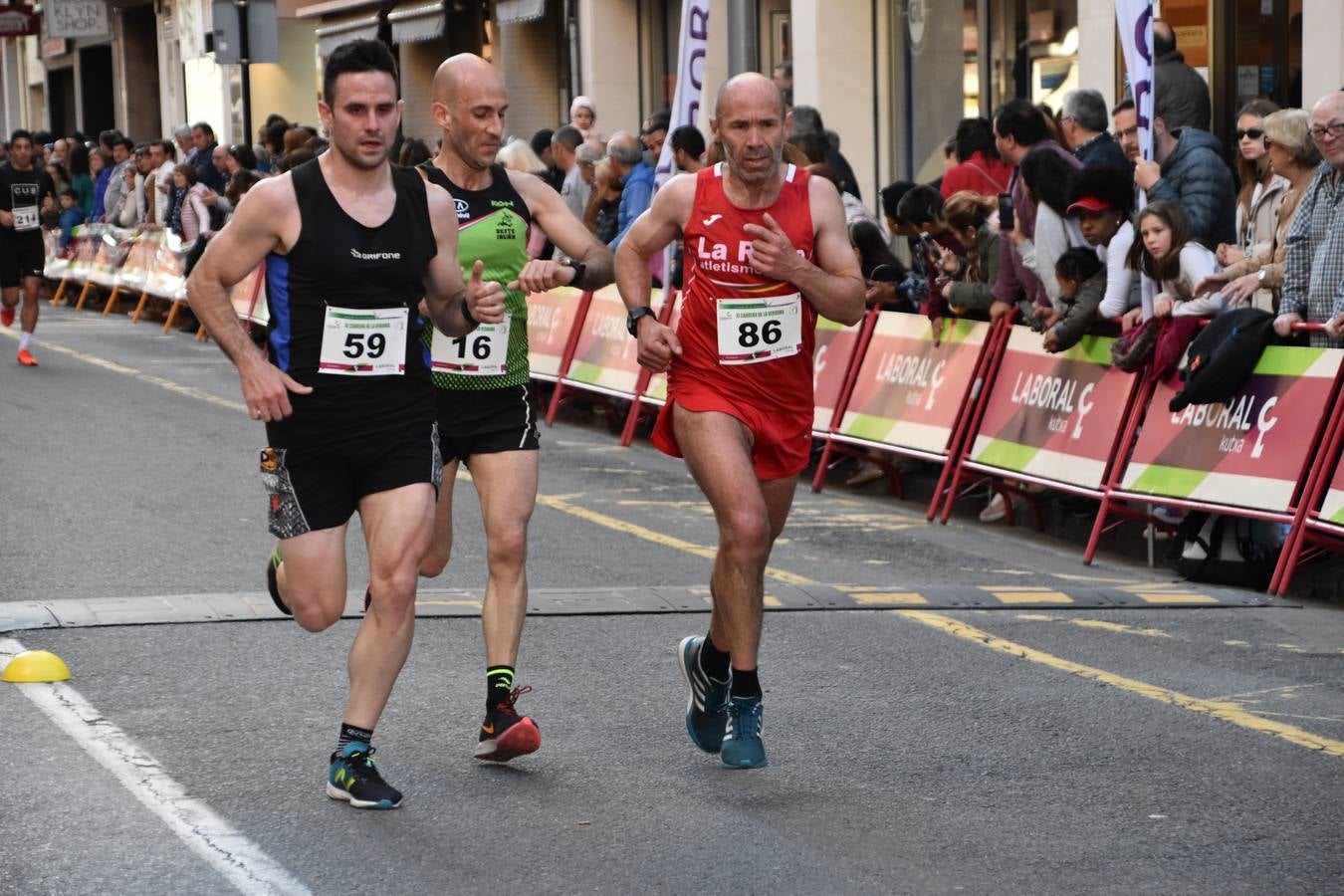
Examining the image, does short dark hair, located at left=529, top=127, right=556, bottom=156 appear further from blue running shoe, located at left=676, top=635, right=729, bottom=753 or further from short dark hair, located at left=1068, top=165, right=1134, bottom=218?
blue running shoe, located at left=676, top=635, right=729, bottom=753

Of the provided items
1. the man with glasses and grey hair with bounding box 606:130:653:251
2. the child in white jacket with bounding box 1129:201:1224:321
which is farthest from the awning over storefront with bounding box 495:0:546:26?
the child in white jacket with bounding box 1129:201:1224:321

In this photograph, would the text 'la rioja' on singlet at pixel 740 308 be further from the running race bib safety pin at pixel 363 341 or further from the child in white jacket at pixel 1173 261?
the child in white jacket at pixel 1173 261

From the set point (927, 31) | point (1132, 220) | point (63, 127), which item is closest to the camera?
point (1132, 220)

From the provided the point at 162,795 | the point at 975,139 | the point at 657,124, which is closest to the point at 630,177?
the point at 657,124

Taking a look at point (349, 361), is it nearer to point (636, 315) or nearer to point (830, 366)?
point (636, 315)

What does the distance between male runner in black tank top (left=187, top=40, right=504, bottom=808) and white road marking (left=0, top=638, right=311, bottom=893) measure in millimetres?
388

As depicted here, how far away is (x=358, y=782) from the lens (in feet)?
18.7

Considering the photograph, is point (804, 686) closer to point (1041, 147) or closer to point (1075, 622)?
point (1075, 622)

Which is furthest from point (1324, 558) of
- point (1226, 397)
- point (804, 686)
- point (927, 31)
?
point (927, 31)

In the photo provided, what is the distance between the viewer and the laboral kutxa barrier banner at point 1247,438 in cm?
935

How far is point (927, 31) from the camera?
2066 centimetres

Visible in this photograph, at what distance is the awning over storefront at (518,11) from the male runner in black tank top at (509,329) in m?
21.7

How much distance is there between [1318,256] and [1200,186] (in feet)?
3.94

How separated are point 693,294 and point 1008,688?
1797mm
